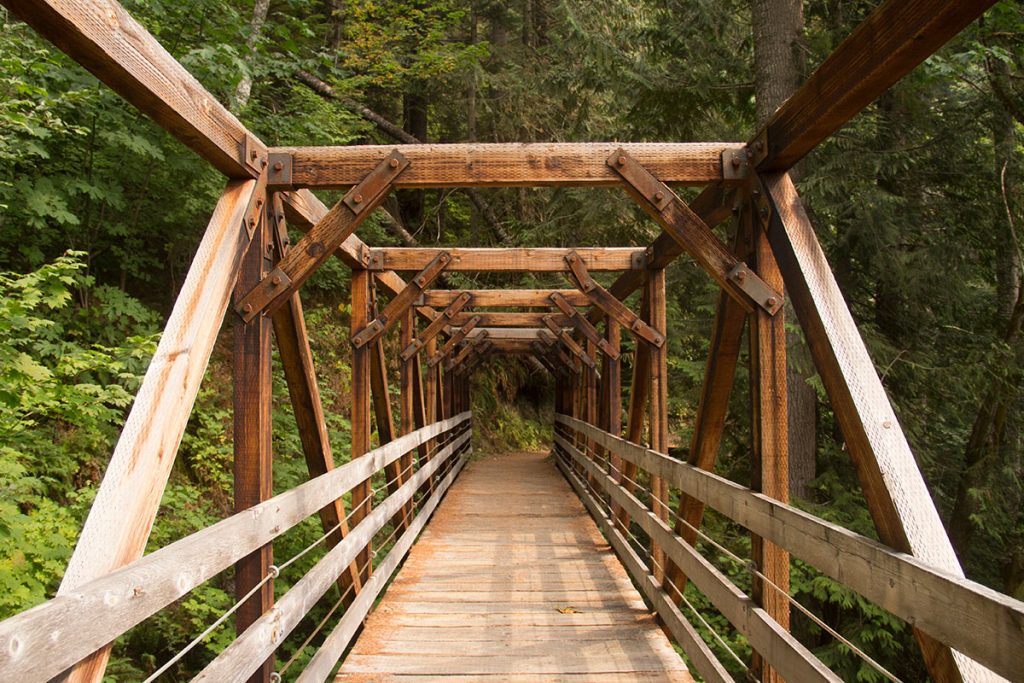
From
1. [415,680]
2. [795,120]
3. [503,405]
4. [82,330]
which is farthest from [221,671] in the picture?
[503,405]

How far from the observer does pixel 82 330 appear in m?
8.68

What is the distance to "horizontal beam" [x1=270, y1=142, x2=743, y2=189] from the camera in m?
3.48

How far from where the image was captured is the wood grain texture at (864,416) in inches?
76.6

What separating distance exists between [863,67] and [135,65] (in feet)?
7.42

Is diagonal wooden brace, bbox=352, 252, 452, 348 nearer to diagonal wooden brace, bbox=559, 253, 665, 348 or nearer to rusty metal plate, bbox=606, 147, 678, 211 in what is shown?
diagonal wooden brace, bbox=559, 253, 665, 348

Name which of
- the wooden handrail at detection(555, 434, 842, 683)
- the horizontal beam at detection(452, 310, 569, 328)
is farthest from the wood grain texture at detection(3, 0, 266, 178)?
the horizontal beam at detection(452, 310, 569, 328)

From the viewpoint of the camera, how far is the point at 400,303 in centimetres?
642

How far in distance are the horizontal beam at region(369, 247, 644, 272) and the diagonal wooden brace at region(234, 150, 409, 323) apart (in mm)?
2849

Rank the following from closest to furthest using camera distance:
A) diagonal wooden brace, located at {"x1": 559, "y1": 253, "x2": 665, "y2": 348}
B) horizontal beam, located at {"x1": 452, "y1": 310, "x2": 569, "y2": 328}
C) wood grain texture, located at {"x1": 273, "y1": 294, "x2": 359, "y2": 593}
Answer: wood grain texture, located at {"x1": 273, "y1": 294, "x2": 359, "y2": 593} < diagonal wooden brace, located at {"x1": 559, "y1": 253, "x2": 665, "y2": 348} < horizontal beam, located at {"x1": 452, "y1": 310, "x2": 569, "y2": 328}

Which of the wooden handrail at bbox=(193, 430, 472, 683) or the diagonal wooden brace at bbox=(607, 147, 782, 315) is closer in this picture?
the wooden handrail at bbox=(193, 430, 472, 683)

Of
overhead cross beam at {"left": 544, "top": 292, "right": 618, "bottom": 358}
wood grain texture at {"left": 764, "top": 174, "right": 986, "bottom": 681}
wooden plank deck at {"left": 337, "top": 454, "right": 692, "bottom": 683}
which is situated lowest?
wooden plank deck at {"left": 337, "top": 454, "right": 692, "bottom": 683}

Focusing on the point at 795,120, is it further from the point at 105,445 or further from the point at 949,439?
the point at 949,439

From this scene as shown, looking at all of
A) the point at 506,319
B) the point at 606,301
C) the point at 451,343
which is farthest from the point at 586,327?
the point at 506,319

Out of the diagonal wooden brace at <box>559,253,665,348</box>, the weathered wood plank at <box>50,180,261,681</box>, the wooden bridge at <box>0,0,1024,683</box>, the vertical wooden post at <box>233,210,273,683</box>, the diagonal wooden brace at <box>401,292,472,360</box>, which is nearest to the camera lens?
the wooden bridge at <box>0,0,1024,683</box>
